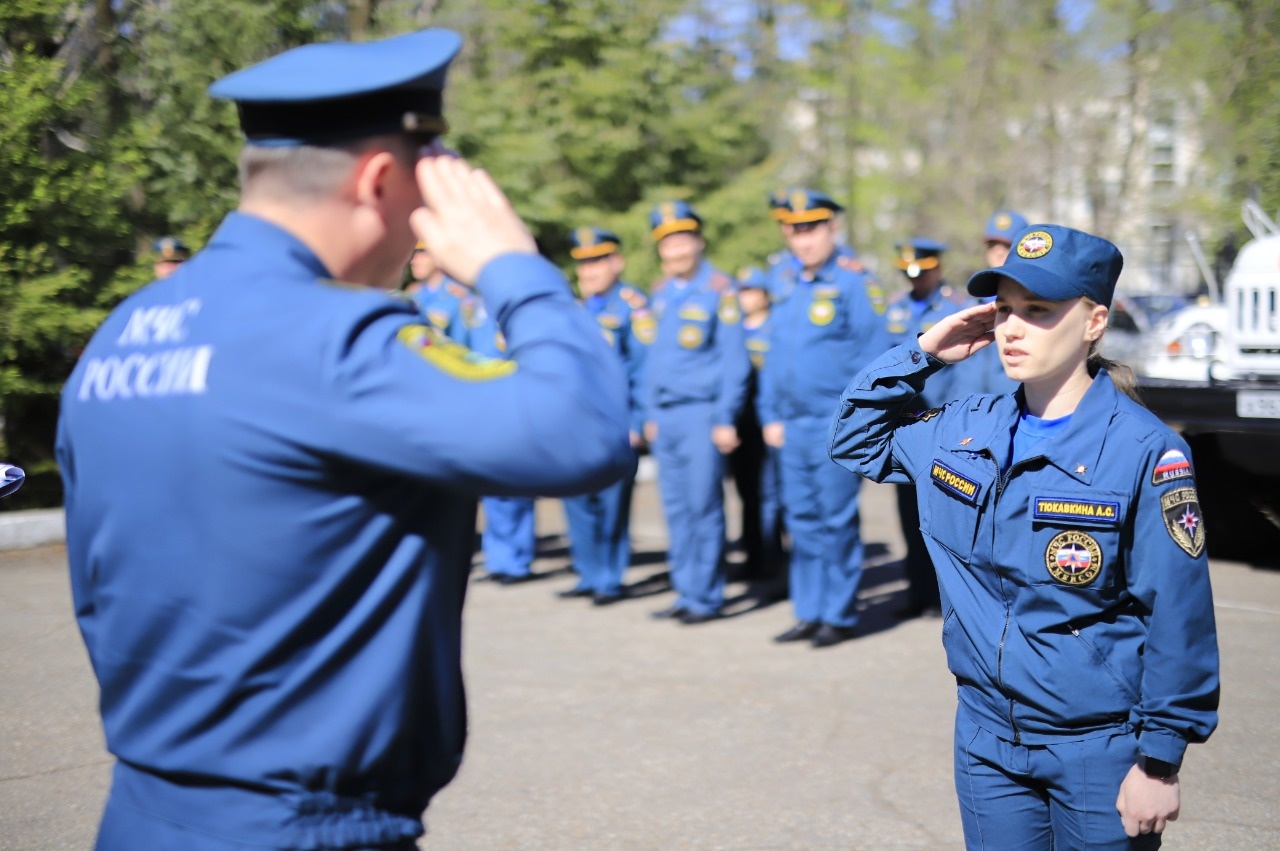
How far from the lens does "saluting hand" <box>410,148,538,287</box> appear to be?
1.61 meters

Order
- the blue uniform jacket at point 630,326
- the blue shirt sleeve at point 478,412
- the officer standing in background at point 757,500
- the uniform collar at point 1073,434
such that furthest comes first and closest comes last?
1. the officer standing in background at point 757,500
2. the blue uniform jacket at point 630,326
3. the uniform collar at point 1073,434
4. the blue shirt sleeve at point 478,412

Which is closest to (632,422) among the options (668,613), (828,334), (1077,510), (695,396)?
(695,396)

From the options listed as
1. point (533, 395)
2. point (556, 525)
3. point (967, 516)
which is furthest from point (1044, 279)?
point (556, 525)

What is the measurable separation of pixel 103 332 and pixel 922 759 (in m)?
4.15

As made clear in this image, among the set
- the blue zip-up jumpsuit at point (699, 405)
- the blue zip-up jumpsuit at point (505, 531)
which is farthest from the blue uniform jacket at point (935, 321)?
the blue zip-up jumpsuit at point (505, 531)

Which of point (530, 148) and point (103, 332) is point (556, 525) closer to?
point (530, 148)

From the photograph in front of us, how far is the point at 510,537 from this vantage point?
8938 mm

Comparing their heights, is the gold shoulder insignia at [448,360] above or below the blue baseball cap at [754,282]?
above

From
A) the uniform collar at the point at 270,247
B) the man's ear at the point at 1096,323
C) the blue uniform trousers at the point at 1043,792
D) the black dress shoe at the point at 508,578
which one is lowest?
the black dress shoe at the point at 508,578

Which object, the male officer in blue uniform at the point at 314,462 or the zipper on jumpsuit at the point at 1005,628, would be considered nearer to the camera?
the male officer in blue uniform at the point at 314,462

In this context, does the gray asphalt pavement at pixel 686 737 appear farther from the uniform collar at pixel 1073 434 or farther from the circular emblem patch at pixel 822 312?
the uniform collar at pixel 1073 434

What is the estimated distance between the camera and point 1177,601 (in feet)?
8.09

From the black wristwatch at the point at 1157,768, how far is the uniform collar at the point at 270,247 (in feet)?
5.69

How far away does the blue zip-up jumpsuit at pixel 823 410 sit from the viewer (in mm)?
7164
